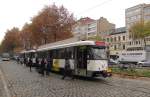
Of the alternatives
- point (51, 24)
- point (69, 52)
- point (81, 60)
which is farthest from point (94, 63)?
point (51, 24)

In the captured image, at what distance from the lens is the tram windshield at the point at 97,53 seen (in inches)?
964

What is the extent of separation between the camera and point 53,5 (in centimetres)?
6888

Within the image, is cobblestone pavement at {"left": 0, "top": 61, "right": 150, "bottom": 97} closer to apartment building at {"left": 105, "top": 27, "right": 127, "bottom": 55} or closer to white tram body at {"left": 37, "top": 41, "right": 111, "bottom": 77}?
white tram body at {"left": 37, "top": 41, "right": 111, "bottom": 77}

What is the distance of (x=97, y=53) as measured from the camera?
81.0 feet

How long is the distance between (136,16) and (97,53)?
82.9 m

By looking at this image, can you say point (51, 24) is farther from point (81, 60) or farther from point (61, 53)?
point (81, 60)

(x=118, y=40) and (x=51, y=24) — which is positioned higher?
(x=118, y=40)

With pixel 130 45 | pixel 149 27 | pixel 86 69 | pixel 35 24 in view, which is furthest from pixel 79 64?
pixel 130 45

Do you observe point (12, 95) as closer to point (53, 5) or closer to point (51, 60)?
point (51, 60)

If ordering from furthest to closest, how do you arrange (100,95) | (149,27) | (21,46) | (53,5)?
1. (21,46)
2. (149,27)
3. (53,5)
4. (100,95)

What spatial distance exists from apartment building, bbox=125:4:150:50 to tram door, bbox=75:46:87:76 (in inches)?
2900

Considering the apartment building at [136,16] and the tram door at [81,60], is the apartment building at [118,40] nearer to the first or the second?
the apartment building at [136,16]

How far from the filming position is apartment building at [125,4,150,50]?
100625mm

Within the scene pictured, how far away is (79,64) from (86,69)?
1430 millimetres
